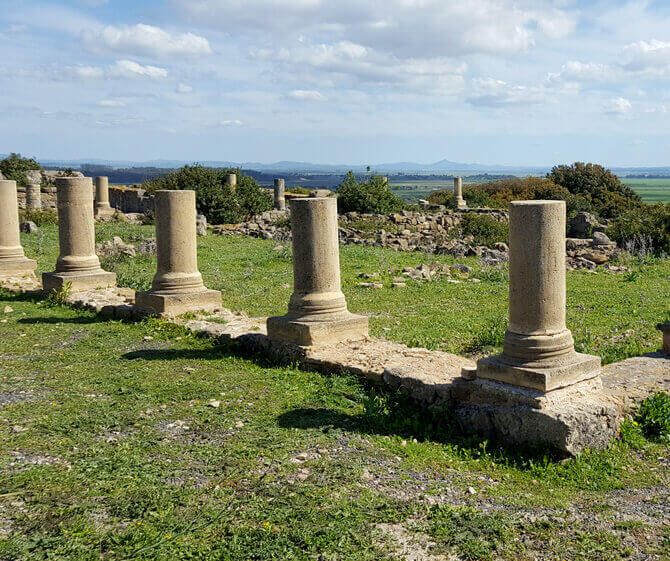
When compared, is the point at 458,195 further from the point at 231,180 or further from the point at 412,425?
the point at 412,425

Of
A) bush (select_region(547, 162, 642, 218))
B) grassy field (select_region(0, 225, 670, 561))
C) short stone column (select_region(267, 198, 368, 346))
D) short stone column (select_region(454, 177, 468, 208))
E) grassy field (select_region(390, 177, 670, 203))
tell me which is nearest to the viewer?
grassy field (select_region(0, 225, 670, 561))

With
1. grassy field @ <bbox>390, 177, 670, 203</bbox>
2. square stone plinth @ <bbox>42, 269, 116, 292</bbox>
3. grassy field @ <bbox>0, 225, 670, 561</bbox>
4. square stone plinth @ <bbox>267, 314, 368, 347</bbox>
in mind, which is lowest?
grassy field @ <bbox>0, 225, 670, 561</bbox>

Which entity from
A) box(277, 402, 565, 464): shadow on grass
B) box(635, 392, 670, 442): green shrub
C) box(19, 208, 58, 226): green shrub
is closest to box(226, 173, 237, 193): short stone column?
box(19, 208, 58, 226): green shrub

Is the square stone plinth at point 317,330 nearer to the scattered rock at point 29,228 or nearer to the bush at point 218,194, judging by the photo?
the scattered rock at point 29,228

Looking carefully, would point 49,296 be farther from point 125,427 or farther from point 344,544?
point 344,544

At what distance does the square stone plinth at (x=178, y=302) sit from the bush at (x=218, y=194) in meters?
18.0

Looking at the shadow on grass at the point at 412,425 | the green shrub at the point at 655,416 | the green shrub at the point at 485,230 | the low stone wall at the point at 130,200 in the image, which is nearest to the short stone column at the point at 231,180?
the low stone wall at the point at 130,200

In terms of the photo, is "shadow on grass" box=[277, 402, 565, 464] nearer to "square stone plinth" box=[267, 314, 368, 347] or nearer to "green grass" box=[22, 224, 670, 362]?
"square stone plinth" box=[267, 314, 368, 347]

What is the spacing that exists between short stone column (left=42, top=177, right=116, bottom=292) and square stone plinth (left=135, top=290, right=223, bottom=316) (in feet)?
7.54

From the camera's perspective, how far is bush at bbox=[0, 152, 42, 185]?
120 feet

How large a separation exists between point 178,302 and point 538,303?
248 inches

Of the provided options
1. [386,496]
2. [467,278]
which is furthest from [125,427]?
[467,278]

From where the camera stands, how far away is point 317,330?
8156 millimetres

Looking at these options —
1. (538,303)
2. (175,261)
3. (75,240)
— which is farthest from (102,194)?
(538,303)
